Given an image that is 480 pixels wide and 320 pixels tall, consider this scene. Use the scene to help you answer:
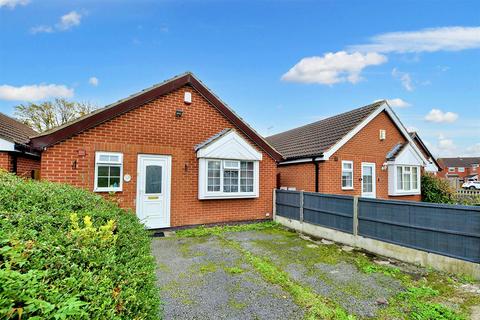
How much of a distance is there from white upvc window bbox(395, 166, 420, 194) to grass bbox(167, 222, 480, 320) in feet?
28.2

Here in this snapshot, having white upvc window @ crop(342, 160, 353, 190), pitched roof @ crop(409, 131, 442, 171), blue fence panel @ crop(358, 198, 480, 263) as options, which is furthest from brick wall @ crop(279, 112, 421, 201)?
blue fence panel @ crop(358, 198, 480, 263)

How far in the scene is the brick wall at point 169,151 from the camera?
297 inches

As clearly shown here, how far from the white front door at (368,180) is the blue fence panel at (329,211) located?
17.5 ft

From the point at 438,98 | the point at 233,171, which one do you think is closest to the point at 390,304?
the point at 233,171

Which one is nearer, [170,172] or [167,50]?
[170,172]

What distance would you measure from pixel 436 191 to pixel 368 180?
5.37 metres

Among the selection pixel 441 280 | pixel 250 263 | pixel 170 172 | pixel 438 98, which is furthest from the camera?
pixel 438 98

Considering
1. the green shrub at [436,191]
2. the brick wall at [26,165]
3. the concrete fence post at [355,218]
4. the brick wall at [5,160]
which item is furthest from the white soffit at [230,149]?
the green shrub at [436,191]

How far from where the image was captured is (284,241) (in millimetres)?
7961

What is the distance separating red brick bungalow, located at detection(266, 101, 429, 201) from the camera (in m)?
11.8

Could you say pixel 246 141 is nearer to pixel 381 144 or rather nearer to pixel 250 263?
pixel 250 263

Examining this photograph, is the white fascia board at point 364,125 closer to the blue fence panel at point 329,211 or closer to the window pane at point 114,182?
the blue fence panel at point 329,211

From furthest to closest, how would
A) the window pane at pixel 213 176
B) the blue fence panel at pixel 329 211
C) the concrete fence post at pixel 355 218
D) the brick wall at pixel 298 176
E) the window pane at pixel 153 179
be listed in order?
the brick wall at pixel 298 176 < the window pane at pixel 213 176 < the window pane at pixel 153 179 < the blue fence panel at pixel 329 211 < the concrete fence post at pixel 355 218

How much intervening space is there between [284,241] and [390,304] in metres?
4.00
